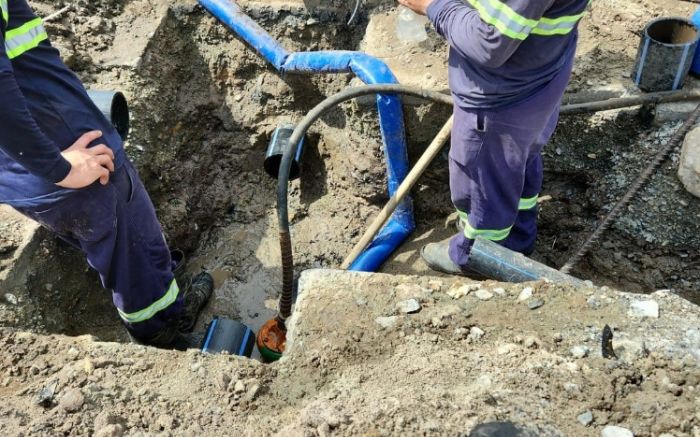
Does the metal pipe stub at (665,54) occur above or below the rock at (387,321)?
above

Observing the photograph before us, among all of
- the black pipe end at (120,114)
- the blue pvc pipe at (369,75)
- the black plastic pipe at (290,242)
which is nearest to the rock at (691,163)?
the black plastic pipe at (290,242)

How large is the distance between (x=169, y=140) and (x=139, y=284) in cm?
134

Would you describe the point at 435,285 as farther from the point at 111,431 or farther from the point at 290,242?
the point at 111,431

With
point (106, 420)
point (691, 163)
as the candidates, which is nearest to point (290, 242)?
point (106, 420)

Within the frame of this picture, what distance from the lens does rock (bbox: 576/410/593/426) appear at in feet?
5.56

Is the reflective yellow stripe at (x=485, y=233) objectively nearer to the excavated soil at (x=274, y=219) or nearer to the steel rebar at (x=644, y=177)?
the steel rebar at (x=644, y=177)

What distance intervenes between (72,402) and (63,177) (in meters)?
0.87

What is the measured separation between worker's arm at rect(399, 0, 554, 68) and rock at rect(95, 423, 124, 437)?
1837 millimetres

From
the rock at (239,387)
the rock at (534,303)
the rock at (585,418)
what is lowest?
the rock at (239,387)

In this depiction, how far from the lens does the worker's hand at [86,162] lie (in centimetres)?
229

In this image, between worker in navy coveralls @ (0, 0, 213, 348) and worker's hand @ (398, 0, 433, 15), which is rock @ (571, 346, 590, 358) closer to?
worker's hand @ (398, 0, 433, 15)

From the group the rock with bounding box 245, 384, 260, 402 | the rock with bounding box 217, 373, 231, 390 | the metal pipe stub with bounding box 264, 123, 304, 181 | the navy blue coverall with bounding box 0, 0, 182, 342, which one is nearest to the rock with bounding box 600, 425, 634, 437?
the rock with bounding box 245, 384, 260, 402

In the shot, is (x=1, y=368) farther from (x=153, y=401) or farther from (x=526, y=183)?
(x=526, y=183)

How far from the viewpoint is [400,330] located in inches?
81.1
